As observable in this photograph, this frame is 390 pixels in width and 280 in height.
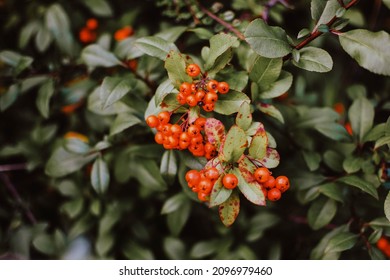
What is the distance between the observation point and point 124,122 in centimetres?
130

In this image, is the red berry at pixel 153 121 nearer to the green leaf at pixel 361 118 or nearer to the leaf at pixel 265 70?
the leaf at pixel 265 70

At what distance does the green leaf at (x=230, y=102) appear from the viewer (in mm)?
1024

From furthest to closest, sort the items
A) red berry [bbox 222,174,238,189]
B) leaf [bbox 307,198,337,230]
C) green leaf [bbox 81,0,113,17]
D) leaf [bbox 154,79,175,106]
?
green leaf [bbox 81,0,113,17] < leaf [bbox 307,198,337,230] < leaf [bbox 154,79,175,106] < red berry [bbox 222,174,238,189]

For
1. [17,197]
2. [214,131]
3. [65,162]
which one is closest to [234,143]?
[214,131]

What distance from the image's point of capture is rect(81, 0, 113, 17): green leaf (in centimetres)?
178

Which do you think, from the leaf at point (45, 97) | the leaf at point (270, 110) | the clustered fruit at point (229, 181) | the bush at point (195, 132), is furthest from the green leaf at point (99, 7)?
the clustered fruit at point (229, 181)

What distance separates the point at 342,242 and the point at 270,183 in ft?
1.47

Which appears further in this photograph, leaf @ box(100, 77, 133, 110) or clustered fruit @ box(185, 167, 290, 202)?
leaf @ box(100, 77, 133, 110)

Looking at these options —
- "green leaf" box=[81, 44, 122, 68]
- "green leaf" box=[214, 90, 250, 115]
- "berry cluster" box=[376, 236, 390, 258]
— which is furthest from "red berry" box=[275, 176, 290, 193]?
"berry cluster" box=[376, 236, 390, 258]

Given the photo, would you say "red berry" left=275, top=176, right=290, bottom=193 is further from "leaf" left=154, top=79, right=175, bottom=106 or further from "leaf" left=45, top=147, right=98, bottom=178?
"leaf" left=45, top=147, right=98, bottom=178

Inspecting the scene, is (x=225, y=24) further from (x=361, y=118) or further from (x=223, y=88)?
(x=361, y=118)

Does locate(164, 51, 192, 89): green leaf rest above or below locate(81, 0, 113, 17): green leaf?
above
